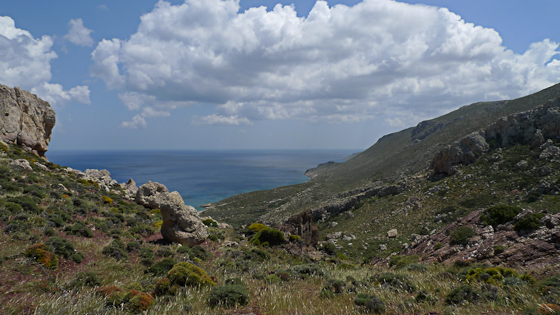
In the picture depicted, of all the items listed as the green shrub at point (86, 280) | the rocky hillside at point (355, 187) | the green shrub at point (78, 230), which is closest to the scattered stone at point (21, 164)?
the green shrub at point (78, 230)

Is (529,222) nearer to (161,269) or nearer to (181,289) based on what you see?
(181,289)

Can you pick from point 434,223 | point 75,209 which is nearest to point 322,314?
point 75,209

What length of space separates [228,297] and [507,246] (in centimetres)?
1425

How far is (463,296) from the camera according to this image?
23.5ft

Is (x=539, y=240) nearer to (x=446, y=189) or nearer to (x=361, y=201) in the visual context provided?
(x=446, y=189)

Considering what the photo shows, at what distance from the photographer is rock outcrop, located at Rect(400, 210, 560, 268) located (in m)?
10.7

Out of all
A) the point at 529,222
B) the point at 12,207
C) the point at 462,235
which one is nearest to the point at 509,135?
the point at 462,235

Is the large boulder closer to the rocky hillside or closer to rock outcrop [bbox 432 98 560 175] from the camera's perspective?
the rocky hillside

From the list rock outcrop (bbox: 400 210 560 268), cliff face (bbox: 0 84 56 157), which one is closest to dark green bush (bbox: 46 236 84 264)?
rock outcrop (bbox: 400 210 560 268)

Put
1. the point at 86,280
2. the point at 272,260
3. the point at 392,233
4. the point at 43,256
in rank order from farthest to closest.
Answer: the point at 392,233 < the point at 272,260 < the point at 43,256 < the point at 86,280

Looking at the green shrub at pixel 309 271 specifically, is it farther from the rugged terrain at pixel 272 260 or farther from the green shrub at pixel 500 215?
the green shrub at pixel 500 215

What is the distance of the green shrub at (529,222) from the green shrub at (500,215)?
1825 millimetres

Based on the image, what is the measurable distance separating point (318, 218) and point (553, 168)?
3817cm

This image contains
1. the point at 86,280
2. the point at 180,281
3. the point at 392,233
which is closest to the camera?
the point at 86,280
